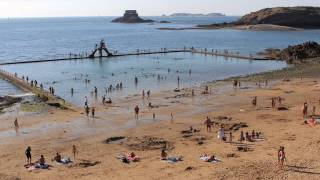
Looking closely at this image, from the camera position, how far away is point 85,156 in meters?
29.0

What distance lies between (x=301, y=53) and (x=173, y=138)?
173ft

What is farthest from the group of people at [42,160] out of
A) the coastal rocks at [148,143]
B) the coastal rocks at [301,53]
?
the coastal rocks at [301,53]

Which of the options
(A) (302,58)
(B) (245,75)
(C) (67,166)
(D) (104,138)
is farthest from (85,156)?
(A) (302,58)

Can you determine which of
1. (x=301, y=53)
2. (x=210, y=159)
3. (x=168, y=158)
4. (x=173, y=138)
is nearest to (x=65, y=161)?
(x=168, y=158)

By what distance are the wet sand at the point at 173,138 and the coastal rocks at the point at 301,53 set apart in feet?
101

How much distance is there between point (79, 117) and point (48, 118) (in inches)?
94.4

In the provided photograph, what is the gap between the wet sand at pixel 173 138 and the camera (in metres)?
25.8

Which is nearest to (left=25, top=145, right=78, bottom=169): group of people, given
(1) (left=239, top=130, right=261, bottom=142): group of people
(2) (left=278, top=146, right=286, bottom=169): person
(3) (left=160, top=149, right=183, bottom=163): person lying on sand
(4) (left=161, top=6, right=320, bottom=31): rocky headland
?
(3) (left=160, top=149, right=183, bottom=163): person lying on sand

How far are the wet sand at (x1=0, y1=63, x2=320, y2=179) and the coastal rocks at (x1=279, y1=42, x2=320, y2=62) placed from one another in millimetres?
30634

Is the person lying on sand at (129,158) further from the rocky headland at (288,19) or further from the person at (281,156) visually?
the rocky headland at (288,19)

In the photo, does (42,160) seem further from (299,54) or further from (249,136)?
(299,54)

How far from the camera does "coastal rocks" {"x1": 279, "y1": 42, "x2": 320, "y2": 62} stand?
79.0 metres

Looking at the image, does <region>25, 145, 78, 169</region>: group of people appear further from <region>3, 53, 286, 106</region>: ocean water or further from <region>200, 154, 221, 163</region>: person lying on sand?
<region>3, 53, 286, 106</region>: ocean water

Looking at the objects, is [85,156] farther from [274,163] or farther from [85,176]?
[274,163]
